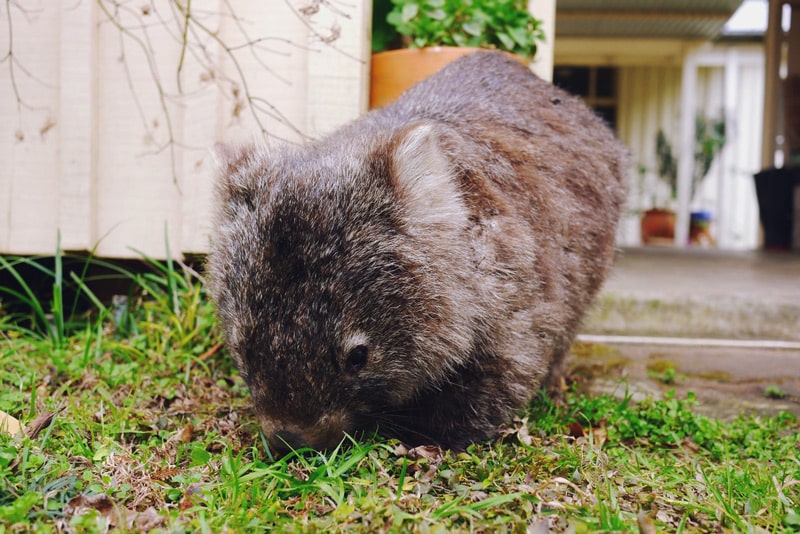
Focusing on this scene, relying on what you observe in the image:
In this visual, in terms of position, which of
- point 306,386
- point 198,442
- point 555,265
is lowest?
point 198,442

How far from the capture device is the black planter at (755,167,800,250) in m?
9.09

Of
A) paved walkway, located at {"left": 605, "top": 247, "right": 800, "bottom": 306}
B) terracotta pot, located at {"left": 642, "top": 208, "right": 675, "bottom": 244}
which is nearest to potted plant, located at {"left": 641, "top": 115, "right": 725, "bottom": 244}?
terracotta pot, located at {"left": 642, "top": 208, "right": 675, "bottom": 244}

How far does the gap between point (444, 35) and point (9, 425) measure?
2799mm

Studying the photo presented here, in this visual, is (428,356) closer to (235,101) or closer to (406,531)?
(406,531)

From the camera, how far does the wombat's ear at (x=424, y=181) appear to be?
209cm

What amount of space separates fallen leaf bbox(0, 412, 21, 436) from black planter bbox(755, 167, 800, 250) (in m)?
9.25

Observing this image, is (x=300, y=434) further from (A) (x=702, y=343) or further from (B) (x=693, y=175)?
(B) (x=693, y=175)

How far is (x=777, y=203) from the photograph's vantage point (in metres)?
9.34

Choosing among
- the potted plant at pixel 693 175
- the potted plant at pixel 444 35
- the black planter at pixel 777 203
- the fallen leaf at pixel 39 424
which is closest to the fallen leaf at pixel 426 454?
the fallen leaf at pixel 39 424

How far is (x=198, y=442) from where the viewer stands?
Answer: 2.35 metres

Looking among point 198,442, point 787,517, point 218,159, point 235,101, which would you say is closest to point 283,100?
point 235,101

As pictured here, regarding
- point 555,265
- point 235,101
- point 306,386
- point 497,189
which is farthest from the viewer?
point 235,101

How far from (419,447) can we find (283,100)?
199cm

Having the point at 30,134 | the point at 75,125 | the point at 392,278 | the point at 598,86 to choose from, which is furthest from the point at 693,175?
the point at 392,278
